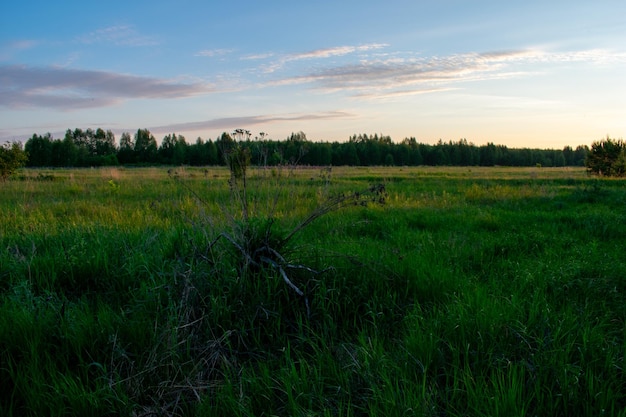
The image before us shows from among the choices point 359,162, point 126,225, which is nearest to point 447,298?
point 126,225

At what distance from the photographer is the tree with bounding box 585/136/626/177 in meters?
30.6

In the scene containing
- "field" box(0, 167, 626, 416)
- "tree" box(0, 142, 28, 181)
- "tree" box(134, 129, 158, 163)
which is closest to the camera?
"field" box(0, 167, 626, 416)

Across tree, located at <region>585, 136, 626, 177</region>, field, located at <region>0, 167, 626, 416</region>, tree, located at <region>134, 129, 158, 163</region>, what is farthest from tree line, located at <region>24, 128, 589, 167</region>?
field, located at <region>0, 167, 626, 416</region>

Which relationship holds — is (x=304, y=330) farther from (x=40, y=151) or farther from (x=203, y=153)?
(x=40, y=151)

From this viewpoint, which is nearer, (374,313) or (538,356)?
(538,356)

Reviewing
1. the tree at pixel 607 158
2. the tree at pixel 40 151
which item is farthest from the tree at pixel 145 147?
the tree at pixel 607 158

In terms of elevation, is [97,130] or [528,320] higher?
[97,130]

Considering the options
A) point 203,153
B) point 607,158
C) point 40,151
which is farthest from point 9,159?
point 40,151

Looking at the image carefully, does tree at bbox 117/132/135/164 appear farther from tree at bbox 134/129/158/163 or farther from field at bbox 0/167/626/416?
field at bbox 0/167/626/416

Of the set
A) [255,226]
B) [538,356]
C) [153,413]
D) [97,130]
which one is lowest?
[153,413]

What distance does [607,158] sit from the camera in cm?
3209

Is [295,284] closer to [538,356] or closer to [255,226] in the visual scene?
[255,226]

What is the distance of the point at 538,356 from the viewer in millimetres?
2486

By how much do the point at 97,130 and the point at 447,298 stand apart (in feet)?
412
